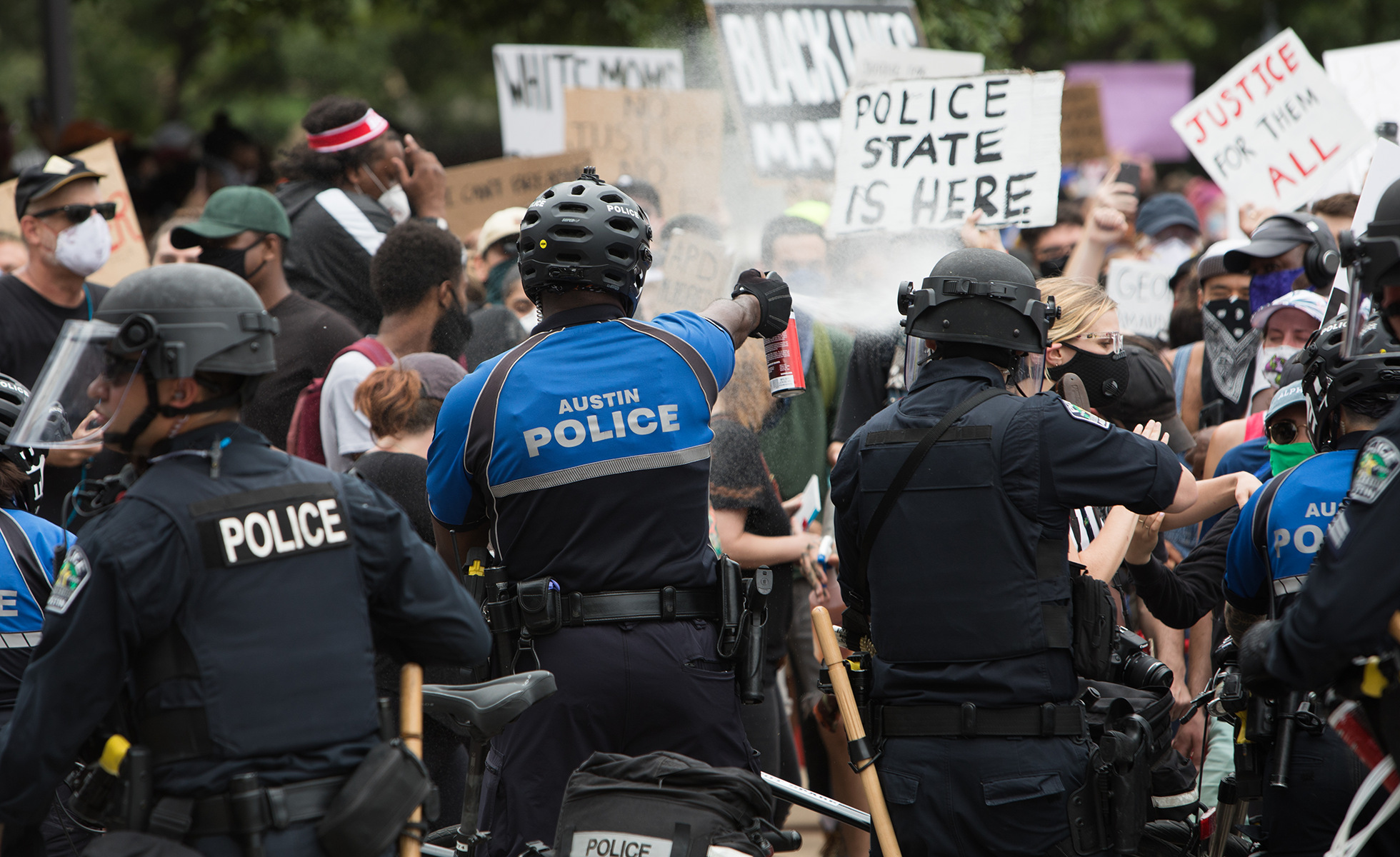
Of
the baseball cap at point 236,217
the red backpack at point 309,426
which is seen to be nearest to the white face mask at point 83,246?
the baseball cap at point 236,217

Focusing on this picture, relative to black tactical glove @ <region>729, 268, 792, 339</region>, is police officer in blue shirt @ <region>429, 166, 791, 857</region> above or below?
below

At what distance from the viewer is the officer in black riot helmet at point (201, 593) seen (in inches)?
109

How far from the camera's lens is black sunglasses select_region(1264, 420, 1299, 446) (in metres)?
4.66

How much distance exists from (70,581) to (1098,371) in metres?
3.58

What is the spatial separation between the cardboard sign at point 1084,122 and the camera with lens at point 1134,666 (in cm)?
814

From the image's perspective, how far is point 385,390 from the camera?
16.1 ft

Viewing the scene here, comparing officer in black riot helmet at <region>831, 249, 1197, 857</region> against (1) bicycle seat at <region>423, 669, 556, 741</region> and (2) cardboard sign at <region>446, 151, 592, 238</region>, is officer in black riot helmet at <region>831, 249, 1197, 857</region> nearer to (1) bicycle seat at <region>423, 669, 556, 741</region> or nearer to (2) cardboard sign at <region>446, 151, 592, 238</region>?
(1) bicycle seat at <region>423, 669, 556, 741</region>

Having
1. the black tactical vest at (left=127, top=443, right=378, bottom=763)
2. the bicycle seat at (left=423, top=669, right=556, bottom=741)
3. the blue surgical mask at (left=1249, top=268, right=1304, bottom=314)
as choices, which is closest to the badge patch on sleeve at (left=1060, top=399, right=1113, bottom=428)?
the bicycle seat at (left=423, top=669, right=556, bottom=741)

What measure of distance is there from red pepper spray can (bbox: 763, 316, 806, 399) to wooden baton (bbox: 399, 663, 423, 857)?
173cm

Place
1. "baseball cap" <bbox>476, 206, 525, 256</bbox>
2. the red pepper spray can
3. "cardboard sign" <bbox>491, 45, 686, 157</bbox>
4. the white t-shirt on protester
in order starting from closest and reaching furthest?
the red pepper spray can < the white t-shirt on protester < "baseball cap" <bbox>476, 206, 525, 256</bbox> < "cardboard sign" <bbox>491, 45, 686, 157</bbox>

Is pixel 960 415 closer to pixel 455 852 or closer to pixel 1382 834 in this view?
pixel 1382 834

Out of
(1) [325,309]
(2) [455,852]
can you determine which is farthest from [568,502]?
(1) [325,309]

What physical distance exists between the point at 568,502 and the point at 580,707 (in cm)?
56

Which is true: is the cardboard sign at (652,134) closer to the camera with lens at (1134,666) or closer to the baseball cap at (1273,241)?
the baseball cap at (1273,241)
